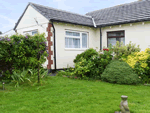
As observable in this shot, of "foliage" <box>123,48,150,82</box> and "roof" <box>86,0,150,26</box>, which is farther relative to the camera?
"roof" <box>86,0,150,26</box>

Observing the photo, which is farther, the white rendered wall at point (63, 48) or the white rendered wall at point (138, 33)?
the white rendered wall at point (138, 33)

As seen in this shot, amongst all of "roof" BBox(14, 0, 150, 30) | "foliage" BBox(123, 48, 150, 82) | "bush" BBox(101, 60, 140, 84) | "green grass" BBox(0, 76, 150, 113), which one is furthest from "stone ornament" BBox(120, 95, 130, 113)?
"roof" BBox(14, 0, 150, 30)

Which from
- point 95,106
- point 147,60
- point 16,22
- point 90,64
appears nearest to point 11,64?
point 90,64

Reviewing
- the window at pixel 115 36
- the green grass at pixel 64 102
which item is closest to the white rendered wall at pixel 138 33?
the window at pixel 115 36

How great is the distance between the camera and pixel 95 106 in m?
3.75

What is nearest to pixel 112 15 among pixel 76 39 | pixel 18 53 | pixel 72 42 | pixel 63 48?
pixel 76 39

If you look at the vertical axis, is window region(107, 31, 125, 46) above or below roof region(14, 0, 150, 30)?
below

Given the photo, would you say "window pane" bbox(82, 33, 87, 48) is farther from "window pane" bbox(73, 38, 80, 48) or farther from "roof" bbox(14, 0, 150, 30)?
"roof" bbox(14, 0, 150, 30)

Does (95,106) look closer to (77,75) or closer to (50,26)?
(77,75)

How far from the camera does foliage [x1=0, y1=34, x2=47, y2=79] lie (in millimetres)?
6344

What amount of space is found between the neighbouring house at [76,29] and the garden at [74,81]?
199cm

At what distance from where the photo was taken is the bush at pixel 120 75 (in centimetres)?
644

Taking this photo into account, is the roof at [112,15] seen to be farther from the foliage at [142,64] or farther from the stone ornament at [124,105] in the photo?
the stone ornament at [124,105]

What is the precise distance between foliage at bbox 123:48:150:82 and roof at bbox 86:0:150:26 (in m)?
4.09
